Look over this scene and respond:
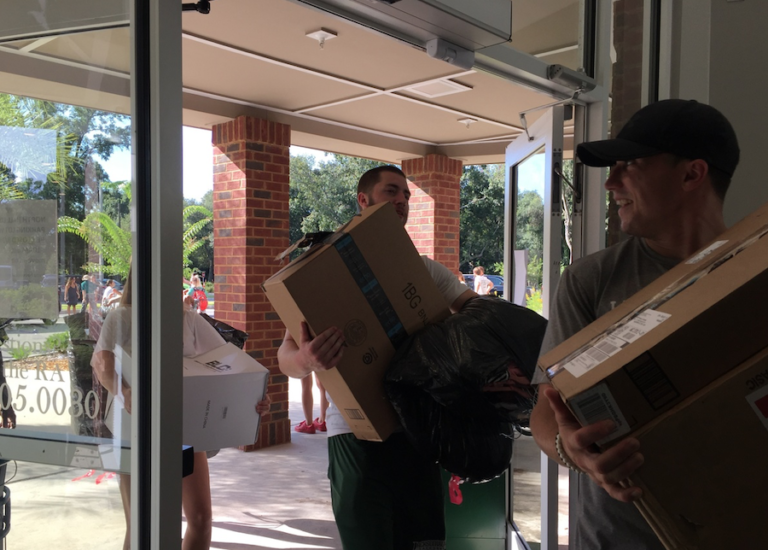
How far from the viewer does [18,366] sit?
118 centimetres

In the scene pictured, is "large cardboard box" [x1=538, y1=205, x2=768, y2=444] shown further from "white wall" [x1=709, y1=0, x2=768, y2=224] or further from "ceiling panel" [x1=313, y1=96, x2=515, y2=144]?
"ceiling panel" [x1=313, y1=96, x2=515, y2=144]

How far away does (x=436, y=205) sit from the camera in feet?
22.7

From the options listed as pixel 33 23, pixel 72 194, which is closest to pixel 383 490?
pixel 72 194

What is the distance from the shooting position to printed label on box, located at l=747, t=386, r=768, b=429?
27.3 inches

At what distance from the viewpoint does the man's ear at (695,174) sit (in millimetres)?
1192

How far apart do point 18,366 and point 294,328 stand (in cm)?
74

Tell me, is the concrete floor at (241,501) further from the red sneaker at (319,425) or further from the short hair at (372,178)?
the short hair at (372,178)

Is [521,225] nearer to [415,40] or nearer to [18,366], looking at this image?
[415,40]

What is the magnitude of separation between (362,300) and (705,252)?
0.94m

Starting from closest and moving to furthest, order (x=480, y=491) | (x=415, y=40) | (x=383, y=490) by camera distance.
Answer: (x=415, y=40) < (x=383, y=490) < (x=480, y=491)

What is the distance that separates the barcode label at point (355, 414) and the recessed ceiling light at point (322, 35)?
7.89 ft

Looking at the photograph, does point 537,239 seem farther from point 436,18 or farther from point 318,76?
point 318,76

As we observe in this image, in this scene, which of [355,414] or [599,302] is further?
[355,414]

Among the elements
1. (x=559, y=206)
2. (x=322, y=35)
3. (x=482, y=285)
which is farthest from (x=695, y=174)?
(x=482, y=285)
